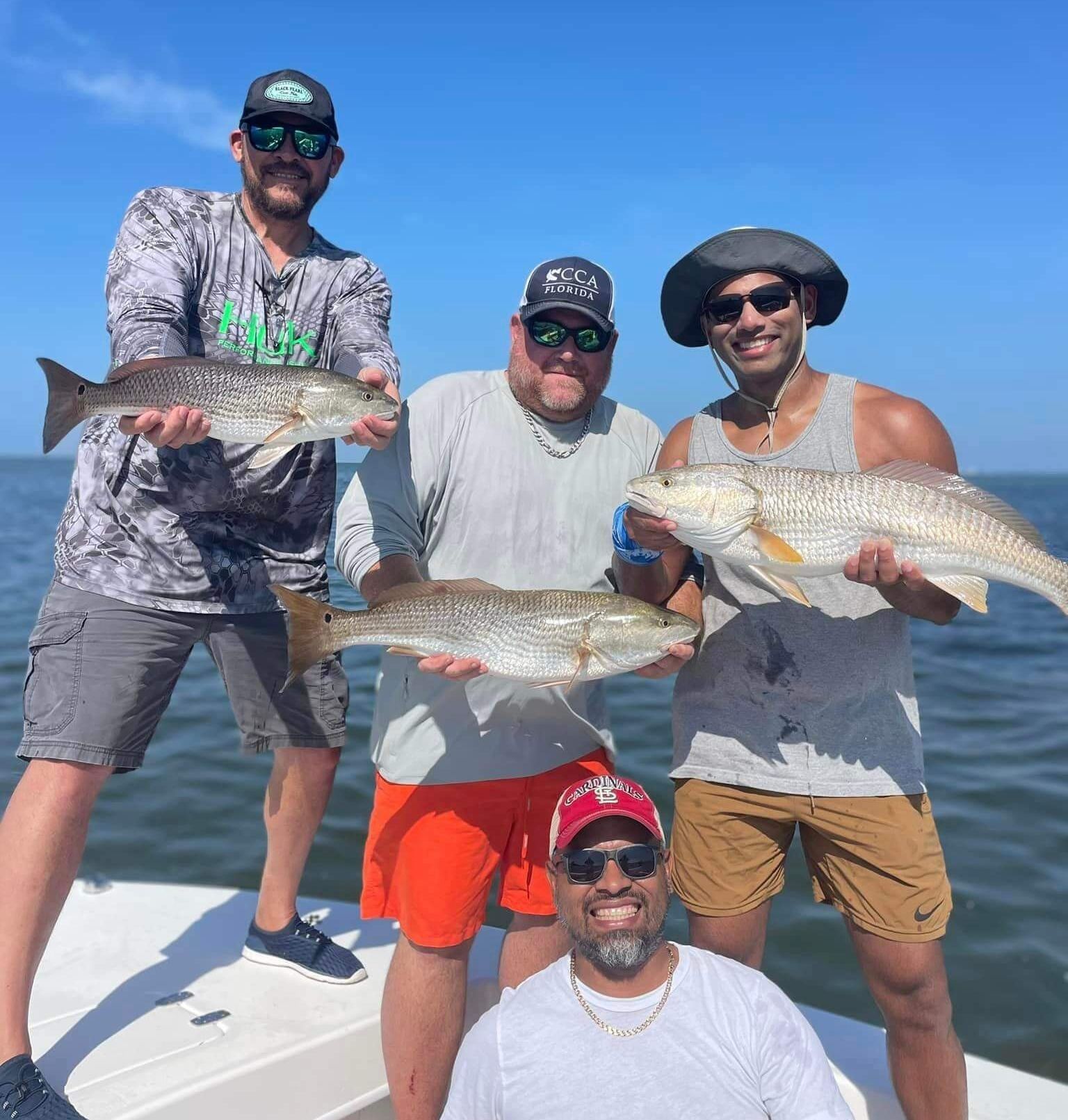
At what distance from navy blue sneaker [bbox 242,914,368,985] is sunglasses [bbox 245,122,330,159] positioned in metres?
3.38

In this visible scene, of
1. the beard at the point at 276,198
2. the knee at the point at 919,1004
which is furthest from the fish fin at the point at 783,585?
the beard at the point at 276,198

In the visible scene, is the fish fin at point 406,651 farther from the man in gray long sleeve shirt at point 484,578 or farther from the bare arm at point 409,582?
the man in gray long sleeve shirt at point 484,578

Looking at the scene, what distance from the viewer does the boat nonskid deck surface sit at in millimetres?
3682

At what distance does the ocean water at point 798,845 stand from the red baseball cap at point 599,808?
1.68 meters

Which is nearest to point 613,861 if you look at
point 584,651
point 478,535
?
point 584,651

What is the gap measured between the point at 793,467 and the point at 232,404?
6.48 feet

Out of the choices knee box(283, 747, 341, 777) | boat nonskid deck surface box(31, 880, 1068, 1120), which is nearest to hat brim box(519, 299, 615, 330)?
knee box(283, 747, 341, 777)

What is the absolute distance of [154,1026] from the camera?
13.3 feet

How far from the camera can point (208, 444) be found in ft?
13.0

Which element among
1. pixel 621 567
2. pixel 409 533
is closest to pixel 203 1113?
pixel 409 533

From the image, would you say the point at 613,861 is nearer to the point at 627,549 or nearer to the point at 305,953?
the point at 627,549

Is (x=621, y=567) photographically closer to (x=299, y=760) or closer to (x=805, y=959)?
(x=299, y=760)

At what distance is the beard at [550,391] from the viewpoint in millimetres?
3705

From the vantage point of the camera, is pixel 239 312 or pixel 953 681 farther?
pixel 953 681
